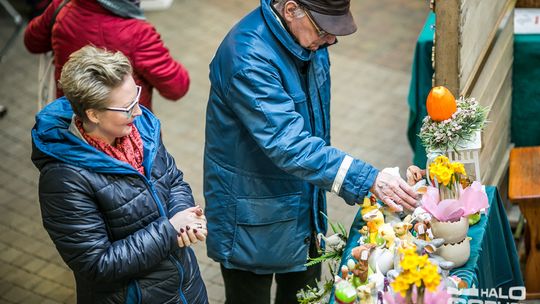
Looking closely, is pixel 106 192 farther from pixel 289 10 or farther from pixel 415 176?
pixel 415 176

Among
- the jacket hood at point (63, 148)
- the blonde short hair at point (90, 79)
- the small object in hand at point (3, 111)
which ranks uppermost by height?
the blonde short hair at point (90, 79)

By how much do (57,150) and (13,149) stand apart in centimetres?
374

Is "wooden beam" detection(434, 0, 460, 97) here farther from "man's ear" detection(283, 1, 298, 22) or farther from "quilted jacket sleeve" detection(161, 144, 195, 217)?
"quilted jacket sleeve" detection(161, 144, 195, 217)

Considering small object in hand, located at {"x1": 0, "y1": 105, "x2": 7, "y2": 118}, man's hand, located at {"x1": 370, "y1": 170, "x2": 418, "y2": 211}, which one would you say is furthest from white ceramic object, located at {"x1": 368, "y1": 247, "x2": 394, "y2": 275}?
small object in hand, located at {"x1": 0, "y1": 105, "x2": 7, "y2": 118}

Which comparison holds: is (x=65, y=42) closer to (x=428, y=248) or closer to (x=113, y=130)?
(x=113, y=130)

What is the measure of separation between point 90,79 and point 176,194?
0.69 metres

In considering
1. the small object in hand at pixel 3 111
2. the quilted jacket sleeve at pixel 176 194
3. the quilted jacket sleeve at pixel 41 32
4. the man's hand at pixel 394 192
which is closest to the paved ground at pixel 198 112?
the small object in hand at pixel 3 111

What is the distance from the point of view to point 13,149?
22.0 feet

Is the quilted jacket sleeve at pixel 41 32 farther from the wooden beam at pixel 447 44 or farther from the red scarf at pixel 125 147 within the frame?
the wooden beam at pixel 447 44

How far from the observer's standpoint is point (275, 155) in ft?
11.4

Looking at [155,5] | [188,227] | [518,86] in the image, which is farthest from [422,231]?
[155,5]

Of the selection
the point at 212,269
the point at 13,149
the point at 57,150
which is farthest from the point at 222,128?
the point at 13,149

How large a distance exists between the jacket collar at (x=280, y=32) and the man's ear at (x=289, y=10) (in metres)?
0.04

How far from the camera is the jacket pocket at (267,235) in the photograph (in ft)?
12.5
